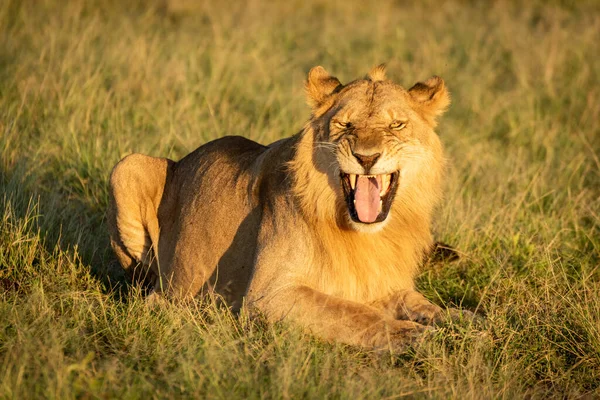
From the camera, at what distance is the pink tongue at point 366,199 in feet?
14.5

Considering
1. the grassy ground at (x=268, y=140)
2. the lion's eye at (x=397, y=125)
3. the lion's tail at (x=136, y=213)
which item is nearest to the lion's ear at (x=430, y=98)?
the lion's eye at (x=397, y=125)

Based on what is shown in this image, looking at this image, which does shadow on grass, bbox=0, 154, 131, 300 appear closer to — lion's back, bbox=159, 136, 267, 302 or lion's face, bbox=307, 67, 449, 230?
lion's back, bbox=159, 136, 267, 302

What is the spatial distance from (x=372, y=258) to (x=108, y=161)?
268 cm

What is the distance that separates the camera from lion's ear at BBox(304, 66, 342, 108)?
15.5 ft

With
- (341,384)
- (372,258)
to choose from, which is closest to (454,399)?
(341,384)

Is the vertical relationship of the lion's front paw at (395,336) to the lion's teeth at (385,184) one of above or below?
below

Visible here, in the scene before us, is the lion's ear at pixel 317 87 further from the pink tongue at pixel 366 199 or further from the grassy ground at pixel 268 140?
the grassy ground at pixel 268 140

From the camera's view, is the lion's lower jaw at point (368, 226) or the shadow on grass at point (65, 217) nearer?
the lion's lower jaw at point (368, 226)

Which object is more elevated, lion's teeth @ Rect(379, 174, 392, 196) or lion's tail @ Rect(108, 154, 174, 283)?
lion's teeth @ Rect(379, 174, 392, 196)

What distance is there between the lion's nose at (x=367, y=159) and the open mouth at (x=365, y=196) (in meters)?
0.17

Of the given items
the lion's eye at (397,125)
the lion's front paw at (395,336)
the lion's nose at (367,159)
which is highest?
the lion's eye at (397,125)

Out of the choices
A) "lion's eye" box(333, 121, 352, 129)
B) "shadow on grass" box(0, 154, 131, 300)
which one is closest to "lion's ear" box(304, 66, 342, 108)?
"lion's eye" box(333, 121, 352, 129)

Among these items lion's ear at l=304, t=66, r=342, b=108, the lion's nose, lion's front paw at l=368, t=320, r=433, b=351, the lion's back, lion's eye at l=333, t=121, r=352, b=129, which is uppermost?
lion's ear at l=304, t=66, r=342, b=108

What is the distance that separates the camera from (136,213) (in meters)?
5.48
